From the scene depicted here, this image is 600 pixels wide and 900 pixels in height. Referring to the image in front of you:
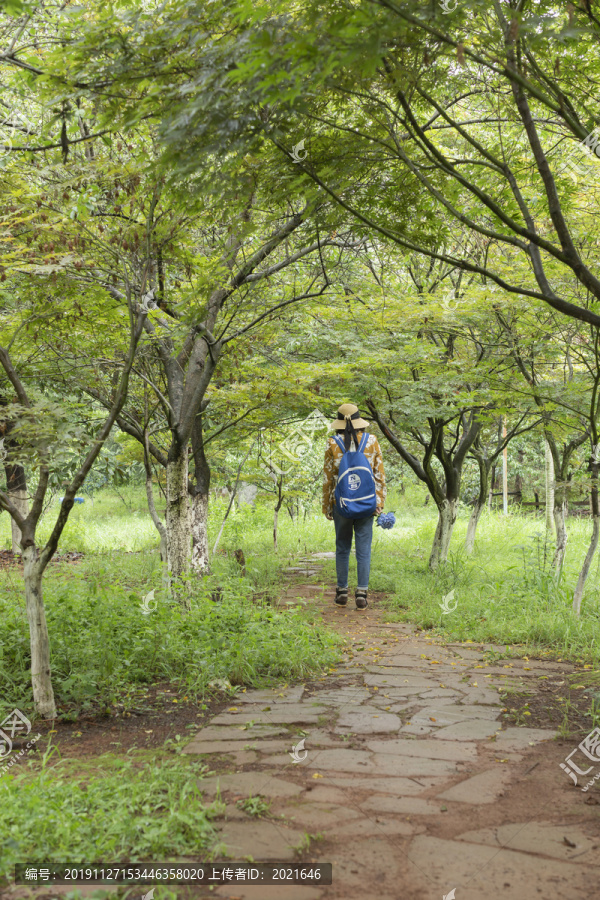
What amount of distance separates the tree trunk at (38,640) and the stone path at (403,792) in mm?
948

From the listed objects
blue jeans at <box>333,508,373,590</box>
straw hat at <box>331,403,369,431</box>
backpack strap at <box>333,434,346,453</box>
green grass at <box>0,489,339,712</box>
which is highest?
straw hat at <box>331,403,369,431</box>

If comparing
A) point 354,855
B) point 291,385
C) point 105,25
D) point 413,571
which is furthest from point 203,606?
point 413,571

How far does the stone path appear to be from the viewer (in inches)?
81.2

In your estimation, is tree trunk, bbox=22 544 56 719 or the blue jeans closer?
tree trunk, bbox=22 544 56 719

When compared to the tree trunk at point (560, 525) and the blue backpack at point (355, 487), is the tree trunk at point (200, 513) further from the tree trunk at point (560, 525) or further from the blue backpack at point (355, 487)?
the tree trunk at point (560, 525)

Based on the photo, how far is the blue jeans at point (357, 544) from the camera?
7074 mm

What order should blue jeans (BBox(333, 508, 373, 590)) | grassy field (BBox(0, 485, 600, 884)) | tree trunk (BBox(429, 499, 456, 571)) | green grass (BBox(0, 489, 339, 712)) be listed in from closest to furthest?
grassy field (BBox(0, 485, 600, 884)) < green grass (BBox(0, 489, 339, 712)) < blue jeans (BBox(333, 508, 373, 590)) < tree trunk (BBox(429, 499, 456, 571))

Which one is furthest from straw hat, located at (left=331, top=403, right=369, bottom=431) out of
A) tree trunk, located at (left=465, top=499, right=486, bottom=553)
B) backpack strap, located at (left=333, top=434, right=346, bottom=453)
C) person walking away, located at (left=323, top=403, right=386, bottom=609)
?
tree trunk, located at (left=465, top=499, right=486, bottom=553)

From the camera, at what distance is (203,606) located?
5.12 metres

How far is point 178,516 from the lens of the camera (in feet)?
18.9

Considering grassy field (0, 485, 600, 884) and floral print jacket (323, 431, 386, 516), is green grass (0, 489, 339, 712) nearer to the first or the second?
grassy field (0, 485, 600, 884)

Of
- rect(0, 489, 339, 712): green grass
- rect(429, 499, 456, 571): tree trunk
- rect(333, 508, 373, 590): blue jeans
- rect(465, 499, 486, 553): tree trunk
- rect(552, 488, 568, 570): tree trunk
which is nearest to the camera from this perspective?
rect(0, 489, 339, 712): green grass

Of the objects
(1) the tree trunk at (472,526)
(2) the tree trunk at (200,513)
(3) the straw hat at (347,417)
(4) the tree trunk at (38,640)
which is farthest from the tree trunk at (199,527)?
(4) the tree trunk at (38,640)

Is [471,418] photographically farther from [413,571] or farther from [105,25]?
[105,25]
